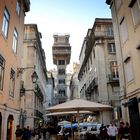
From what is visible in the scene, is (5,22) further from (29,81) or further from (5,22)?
(29,81)

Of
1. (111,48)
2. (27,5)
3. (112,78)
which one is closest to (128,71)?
(27,5)

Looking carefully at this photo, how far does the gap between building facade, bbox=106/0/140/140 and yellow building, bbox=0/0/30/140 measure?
818 cm

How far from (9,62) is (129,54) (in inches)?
333

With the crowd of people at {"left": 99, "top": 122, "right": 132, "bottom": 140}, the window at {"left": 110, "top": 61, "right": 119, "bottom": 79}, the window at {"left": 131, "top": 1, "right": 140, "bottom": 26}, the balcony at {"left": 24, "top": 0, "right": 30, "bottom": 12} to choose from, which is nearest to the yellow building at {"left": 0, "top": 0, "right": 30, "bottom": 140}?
the balcony at {"left": 24, "top": 0, "right": 30, "bottom": 12}

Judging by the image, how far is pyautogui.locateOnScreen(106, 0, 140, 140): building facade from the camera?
48.8ft

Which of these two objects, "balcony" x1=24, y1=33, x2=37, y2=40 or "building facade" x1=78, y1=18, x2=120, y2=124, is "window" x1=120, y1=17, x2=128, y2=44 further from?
"balcony" x1=24, y1=33, x2=37, y2=40

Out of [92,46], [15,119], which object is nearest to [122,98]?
[15,119]

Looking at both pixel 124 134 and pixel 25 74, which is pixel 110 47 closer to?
pixel 25 74

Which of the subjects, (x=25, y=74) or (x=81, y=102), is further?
(x=25, y=74)

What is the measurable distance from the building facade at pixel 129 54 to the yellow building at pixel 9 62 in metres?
8.18

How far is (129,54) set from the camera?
16359mm

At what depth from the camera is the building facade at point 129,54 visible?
14.9m

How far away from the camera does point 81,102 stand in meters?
11.3

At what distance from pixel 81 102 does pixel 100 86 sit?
67.7ft
